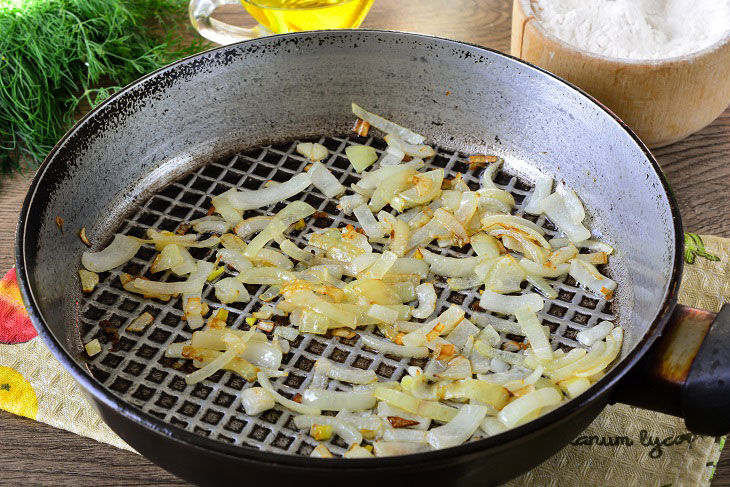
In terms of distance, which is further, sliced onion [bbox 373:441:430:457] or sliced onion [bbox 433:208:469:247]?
sliced onion [bbox 433:208:469:247]

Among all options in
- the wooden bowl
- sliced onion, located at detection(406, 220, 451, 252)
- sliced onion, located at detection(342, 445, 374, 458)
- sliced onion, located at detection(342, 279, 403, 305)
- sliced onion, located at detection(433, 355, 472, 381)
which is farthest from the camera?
the wooden bowl

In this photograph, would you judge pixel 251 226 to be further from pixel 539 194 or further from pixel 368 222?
pixel 539 194

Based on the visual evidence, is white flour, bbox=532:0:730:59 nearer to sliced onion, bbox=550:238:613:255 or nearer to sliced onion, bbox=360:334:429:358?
→ sliced onion, bbox=550:238:613:255

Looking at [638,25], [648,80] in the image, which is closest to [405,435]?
[648,80]

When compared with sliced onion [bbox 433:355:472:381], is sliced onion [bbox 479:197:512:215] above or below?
above

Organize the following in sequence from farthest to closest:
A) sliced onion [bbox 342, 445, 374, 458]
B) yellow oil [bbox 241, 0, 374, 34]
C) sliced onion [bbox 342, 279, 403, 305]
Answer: yellow oil [bbox 241, 0, 374, 34], sliced onion [bbox 342, 279, 403, 305], sliced onion [bbox 342, 445, 374, 458]

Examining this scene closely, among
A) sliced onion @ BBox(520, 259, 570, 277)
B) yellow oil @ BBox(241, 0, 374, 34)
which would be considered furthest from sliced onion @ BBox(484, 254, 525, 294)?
yellow oil @ BBox(241, 0, 374, 34)
